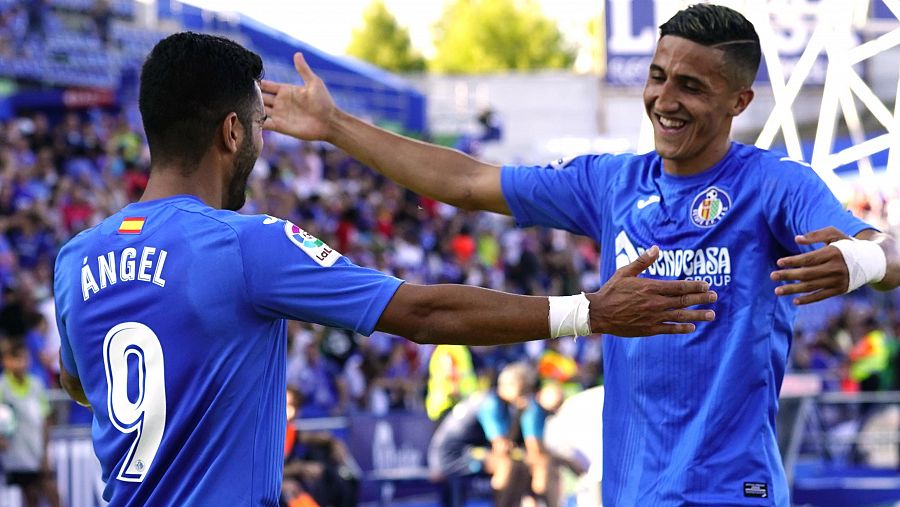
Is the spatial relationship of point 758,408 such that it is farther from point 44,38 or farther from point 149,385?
point 44,38

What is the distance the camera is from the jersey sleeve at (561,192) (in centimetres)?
438

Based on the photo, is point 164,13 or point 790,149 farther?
point 164,13

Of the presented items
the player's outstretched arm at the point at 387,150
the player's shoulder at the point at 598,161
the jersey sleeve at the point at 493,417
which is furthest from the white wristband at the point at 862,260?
the jersey sleeve at the point at 493,417

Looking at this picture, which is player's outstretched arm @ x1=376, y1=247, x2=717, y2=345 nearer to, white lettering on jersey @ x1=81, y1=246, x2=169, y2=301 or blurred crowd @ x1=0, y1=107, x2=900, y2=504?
white lettering on jersey @ x1=81, y1=246, x2=169, y2=301

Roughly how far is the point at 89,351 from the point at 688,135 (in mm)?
2004

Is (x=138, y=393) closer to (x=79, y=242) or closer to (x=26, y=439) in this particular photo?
(x=79, y=242)

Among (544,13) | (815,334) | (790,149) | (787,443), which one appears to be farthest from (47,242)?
(544,13)

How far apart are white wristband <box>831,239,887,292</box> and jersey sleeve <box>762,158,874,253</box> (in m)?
0.13

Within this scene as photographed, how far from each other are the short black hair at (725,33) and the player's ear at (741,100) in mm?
28

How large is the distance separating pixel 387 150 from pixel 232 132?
1.43 m

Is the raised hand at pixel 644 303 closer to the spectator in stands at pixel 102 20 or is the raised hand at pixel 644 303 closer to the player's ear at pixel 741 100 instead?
the player's ear at pixel 741 100

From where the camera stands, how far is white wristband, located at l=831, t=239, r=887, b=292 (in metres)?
3.34

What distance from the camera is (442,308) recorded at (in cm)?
313

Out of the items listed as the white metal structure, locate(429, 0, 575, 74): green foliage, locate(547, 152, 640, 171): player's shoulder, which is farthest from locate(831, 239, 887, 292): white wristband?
locate(429, 0, 575, 74): green foliage
